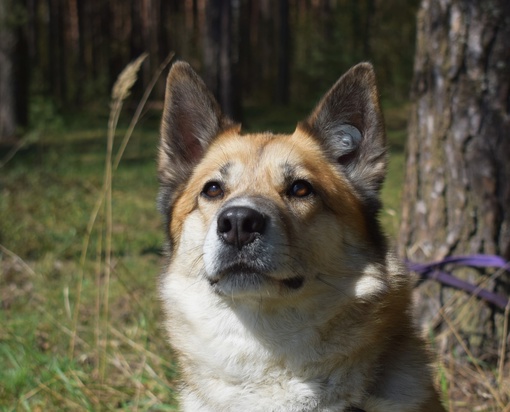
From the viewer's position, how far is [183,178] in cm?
318

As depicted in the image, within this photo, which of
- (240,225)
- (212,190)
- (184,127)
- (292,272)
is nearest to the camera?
(240,225)

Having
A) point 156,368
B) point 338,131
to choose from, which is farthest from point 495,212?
point 156,368

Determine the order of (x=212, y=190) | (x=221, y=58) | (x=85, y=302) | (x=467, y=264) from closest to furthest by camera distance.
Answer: (x=212, y=190) → (x=467, y=264) → (x=85, y=302) → (x=221, y=58)

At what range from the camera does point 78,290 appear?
3719 mm

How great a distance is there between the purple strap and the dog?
0.96 meters

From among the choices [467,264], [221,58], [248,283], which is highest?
[221,58]

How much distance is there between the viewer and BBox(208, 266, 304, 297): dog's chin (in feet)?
8.39

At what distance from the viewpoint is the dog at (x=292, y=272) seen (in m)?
2.54

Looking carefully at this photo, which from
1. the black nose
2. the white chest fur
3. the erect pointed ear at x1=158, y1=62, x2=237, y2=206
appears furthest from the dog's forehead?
the white chest fur

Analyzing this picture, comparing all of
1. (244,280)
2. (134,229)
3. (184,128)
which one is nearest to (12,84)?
(134,229)

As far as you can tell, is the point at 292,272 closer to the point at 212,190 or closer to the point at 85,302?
the point at 212,190

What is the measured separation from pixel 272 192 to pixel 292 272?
377 mm

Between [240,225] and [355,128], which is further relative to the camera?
[355,128]

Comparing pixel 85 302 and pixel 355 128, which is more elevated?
pixel 355 128
